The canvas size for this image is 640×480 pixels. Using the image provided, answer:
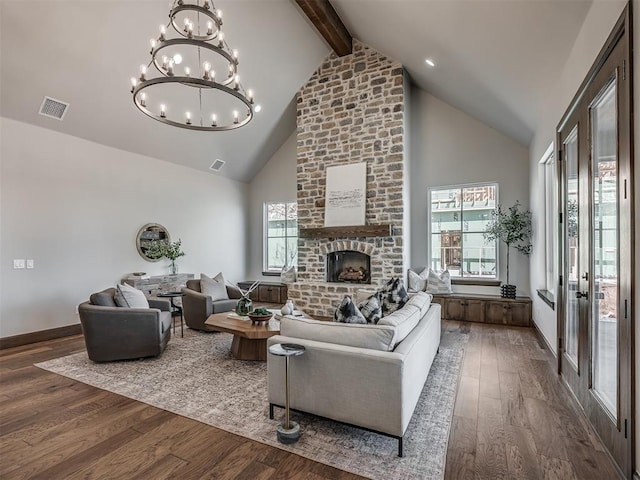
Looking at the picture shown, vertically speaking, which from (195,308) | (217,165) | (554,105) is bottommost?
(195,308)

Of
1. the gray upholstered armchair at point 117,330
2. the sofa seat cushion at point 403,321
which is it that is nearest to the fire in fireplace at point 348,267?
the sofa seat cushion at point 403,321

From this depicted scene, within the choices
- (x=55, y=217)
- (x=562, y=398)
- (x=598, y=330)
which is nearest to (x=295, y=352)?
(x=598, y=330)

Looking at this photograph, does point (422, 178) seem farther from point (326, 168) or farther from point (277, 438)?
point (277, 438)

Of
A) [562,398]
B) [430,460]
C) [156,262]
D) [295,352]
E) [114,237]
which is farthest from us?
[156,262]

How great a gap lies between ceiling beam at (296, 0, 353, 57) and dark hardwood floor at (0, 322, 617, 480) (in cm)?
516

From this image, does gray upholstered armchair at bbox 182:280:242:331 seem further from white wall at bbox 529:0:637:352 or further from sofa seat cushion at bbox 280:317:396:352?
white wall at bbox 529:0:637:352

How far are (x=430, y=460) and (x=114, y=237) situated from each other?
568 cm

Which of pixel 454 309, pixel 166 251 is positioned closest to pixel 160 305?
pixel 166 251

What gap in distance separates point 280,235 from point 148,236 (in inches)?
125

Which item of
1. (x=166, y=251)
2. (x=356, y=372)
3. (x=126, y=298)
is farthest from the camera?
(x=166, y=251)

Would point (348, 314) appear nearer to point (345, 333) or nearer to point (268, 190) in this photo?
point (345, 333)

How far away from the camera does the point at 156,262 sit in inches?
253

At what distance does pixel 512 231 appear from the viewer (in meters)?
5.82

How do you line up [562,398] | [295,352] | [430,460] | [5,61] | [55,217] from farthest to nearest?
[55,217] → [5,61] → [562,398] → [295,352] → [430,460]
